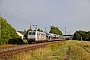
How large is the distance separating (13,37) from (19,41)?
1712 mm

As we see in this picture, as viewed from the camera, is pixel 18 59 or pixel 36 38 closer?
pixel 18 59

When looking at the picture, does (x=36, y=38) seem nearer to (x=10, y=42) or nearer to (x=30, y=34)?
(x=30, y=34)

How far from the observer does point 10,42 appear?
139ft

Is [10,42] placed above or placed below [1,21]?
below

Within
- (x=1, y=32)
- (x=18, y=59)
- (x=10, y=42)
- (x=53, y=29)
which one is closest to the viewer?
(x=18, y=59)

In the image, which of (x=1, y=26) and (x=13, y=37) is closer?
(x=1, y=26)

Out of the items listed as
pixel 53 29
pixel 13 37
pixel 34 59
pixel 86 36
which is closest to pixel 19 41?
pixel 13 37

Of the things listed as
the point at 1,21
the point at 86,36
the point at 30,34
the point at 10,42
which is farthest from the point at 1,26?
the point at 86,36

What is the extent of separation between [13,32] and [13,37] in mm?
1204

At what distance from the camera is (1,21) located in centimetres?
4009

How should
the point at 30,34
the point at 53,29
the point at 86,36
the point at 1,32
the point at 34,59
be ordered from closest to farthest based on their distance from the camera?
the point at 34,59, the point at 1,32, the point at 30,34, the point at 86,36, the point at 53,29

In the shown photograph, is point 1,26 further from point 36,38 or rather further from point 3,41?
point 36,38

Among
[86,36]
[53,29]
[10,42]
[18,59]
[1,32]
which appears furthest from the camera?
[53,29]

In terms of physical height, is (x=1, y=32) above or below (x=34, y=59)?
above
